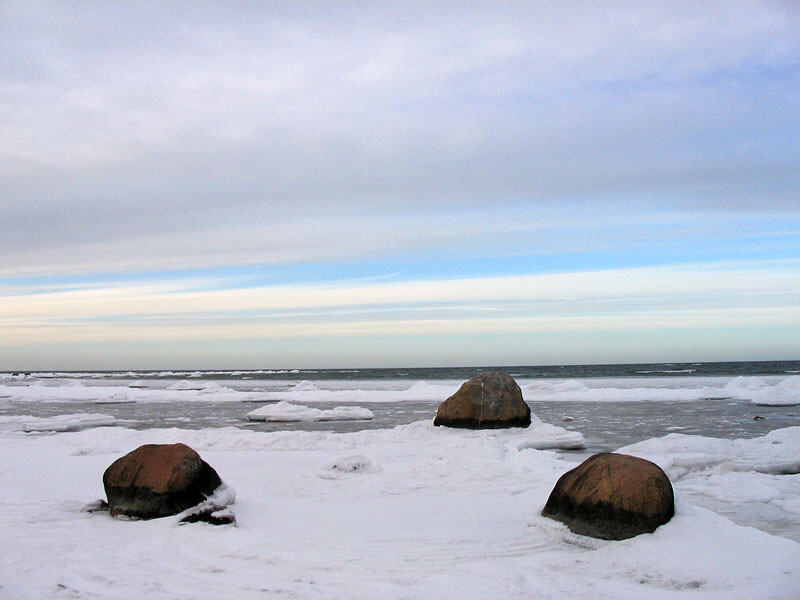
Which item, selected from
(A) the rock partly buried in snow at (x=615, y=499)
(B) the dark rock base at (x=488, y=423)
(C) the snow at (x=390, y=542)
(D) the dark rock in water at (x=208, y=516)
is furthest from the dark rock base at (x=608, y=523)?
(B) the dark rock base at (x=488, y=423)

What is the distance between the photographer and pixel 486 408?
16.1 meters

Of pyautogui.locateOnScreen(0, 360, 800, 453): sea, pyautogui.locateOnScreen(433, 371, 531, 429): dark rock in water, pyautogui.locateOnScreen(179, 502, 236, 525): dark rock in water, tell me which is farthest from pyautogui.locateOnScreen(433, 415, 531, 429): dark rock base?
pyautogui.locateOnScreen(179, 502, 236, 525): dark rock in water

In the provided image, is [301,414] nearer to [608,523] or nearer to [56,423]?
[56,423]

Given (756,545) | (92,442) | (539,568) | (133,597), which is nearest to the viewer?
(133,597)

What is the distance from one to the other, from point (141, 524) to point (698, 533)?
529 centimetres

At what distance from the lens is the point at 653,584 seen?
16.8 feet

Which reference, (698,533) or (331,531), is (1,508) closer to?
(331,531)

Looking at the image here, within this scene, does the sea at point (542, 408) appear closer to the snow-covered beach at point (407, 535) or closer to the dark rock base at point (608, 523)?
the snow-covered beach at point (407, 535)

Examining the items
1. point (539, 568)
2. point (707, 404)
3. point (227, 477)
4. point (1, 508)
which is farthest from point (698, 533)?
point (707, 404)

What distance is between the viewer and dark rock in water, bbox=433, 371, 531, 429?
15906 mm

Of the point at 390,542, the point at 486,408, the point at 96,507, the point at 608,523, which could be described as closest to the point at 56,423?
the point at 486,408

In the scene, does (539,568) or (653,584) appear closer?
(653,584)

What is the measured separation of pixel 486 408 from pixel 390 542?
10.0 meters

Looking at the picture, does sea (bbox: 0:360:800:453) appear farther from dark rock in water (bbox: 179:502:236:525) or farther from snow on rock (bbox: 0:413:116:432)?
dark rock in water (bbox: 179:502:236:525)
